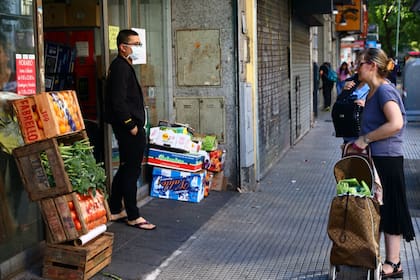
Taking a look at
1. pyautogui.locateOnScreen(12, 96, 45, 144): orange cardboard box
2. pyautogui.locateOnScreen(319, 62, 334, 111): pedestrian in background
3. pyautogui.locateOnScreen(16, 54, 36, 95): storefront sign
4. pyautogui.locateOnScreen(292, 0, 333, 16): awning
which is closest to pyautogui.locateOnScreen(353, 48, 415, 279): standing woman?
pyautogui.locateOnScreen(12, 96, 45, 144): orange cardboard box

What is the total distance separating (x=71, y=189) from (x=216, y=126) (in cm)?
383

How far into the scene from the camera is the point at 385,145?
498 cm

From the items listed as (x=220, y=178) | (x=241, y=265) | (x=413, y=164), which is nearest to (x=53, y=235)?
(x=241, y=265)

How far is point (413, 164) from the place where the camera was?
10695mm

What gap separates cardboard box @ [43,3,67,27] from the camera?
742cm

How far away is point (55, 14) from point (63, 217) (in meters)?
3.41

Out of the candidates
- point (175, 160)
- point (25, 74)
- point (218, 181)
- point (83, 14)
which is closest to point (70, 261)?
point (25, 74)

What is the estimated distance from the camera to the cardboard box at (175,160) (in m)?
7.59

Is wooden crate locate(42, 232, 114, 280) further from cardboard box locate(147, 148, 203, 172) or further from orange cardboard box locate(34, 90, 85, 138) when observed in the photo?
cardboard box locate(147, 148, 203, 172)

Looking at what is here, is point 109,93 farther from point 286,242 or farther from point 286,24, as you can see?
point 286,24

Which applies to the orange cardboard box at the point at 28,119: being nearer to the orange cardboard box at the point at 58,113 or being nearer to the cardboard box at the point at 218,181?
the orange cardboard box at the point at 58,113

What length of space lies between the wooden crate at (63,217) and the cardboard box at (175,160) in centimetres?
274

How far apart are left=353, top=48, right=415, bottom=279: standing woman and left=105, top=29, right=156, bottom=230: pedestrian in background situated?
224cm

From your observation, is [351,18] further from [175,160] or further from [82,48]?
[82,48]
